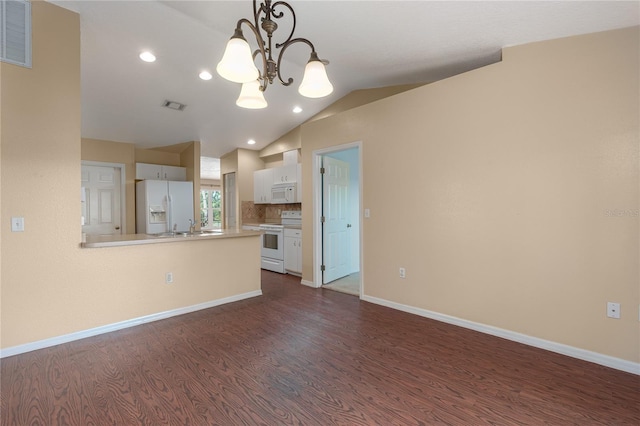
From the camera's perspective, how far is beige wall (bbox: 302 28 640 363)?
218cm

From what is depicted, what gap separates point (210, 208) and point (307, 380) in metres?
8.16

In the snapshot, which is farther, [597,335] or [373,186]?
[373,186]

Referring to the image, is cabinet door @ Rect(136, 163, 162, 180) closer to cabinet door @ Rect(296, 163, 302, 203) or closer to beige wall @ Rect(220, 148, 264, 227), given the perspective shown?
beige wall @ Rect(220, 148, 264, 227)

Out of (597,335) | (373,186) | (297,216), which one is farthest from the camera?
(297,216)

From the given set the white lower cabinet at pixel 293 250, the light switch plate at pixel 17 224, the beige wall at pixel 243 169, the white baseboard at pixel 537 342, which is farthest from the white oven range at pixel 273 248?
the light switch plate at pixel 17 224

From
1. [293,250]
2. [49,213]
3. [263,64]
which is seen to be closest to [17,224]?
[49,213]

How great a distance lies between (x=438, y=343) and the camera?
2.58 metres

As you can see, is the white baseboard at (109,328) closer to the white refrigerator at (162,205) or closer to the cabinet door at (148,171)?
the white refrigerator at (162,205)

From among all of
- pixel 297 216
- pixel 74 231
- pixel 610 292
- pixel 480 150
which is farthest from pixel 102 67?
pixel 610 292

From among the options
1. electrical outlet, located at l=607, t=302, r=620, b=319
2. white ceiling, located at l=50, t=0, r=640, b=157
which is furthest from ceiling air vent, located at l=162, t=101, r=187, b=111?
electrical outlet, located at l=607, t=302, r=620, b=319

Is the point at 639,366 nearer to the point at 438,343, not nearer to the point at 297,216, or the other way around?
the point at 438,343

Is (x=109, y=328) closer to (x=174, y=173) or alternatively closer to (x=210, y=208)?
(x=174, y=173)

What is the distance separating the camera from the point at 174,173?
19.6 feet

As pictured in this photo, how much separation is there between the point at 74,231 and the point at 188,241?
3.37 feet
